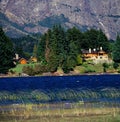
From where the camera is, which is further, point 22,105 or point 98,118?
point 22,105

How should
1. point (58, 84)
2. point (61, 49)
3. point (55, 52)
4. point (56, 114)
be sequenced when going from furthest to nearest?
point (61, 49) → point (55, 52) → point (58, 84) → point (56, 114)

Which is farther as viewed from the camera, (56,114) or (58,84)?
(58,84)

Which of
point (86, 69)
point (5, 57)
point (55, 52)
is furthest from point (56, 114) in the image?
point (55, 52)

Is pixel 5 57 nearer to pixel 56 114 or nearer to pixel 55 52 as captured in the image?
pixel 55 52

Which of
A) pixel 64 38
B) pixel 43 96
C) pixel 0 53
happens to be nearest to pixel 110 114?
pixel 43 96

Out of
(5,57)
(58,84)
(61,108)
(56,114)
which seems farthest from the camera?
(5,57)

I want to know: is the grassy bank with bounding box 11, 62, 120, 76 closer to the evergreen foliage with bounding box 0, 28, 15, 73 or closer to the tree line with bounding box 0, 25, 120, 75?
the tree line with bounding box 0, 25, 120, 75

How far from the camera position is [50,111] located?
5059 centimetres

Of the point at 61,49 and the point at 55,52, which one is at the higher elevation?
the point at 61,49

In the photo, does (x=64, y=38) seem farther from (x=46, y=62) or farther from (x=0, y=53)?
(x=0, y=53)

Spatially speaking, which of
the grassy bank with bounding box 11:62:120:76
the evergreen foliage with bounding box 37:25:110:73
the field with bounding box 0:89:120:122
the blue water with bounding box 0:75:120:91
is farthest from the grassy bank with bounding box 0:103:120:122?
Answer: the grassy bank with bounding box 11:62:120:76

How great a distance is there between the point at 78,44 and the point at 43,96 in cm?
12587

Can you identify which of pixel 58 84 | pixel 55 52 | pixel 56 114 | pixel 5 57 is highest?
pixel 55 52

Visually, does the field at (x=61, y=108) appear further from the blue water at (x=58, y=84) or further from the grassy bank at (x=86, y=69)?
the grassy bank at (x=86, y=69)
